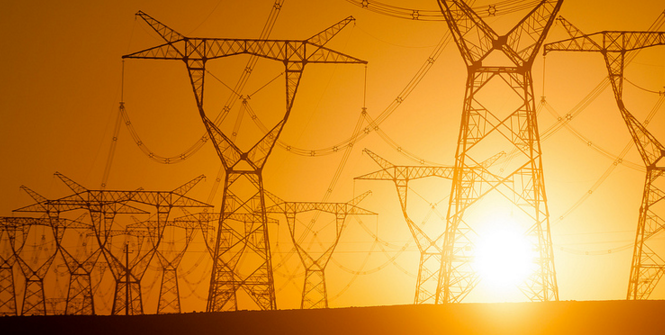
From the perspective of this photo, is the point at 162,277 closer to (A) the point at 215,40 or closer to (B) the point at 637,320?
(A) the point at 215,40

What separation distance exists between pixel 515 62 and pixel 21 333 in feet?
73.4

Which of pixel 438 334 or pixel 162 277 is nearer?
pixel 438 334

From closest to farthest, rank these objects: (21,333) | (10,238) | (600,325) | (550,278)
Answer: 1. (21,333)
2. (600,325)
3. (550,278)
4. (10,238)

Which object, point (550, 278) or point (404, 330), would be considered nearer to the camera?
point (404, 330)

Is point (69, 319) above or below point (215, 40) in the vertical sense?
below

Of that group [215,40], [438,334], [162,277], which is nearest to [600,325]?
[438,334]

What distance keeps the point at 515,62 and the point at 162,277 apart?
60.4 metres

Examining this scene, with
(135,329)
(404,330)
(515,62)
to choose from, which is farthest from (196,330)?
(515,62)

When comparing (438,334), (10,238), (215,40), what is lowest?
(438,334)

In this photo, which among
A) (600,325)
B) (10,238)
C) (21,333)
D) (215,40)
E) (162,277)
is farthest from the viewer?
(162,277)

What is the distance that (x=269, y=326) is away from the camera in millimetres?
27000

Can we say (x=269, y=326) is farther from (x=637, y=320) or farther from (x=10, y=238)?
(x=10, y=238)

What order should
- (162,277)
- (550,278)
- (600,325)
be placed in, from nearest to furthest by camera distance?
(600,325), (550,278), (162,277)

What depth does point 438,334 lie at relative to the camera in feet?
87.5
